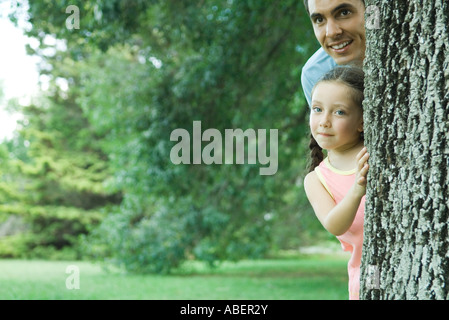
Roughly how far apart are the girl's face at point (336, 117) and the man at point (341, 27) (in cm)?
27

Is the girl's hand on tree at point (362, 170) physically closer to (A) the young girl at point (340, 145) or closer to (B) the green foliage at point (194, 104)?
(A) the young girl at point (340, 145)

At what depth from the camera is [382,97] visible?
171 cm

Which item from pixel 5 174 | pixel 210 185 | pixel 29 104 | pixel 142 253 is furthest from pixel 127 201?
pixel 29 104

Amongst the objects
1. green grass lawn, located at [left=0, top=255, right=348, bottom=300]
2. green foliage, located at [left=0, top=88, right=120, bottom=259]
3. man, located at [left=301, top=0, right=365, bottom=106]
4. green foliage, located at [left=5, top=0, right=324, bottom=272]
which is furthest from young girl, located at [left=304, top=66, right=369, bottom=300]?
green foliage, located at [left=0, top=88, right=120, bottom=259]

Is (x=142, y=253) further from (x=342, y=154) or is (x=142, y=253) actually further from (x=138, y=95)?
(x=342, y=154)

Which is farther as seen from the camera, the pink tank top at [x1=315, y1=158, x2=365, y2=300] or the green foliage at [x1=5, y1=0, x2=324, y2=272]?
the green foliage at [x1=5, y1=0, x2=324, y2=272]

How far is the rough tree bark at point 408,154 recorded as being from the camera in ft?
5.20

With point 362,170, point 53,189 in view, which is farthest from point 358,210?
point 53,189

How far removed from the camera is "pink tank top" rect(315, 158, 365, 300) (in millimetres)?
1802

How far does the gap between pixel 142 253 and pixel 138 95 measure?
4.10m

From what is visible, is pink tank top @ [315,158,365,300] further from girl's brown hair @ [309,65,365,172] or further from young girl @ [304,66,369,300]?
girl's brown hair @ [309,65,365,172]

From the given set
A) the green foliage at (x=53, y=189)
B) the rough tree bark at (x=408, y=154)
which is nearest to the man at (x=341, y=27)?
the rough tree bark at (x=408, y=154)

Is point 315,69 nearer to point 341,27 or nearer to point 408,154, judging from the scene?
point 341,27

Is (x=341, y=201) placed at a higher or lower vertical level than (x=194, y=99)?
lower
